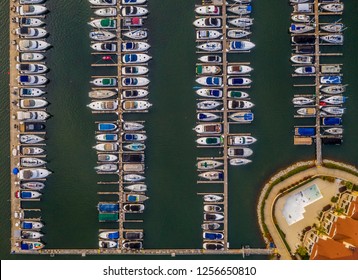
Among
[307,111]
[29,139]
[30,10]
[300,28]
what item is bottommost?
[29,139]

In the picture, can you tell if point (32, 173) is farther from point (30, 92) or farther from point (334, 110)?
point (334, 110)

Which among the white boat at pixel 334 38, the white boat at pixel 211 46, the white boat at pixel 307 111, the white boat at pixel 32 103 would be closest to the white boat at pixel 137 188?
the white boat at pixel 32 103

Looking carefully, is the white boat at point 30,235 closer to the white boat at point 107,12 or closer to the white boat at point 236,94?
the white boat at point 107,12

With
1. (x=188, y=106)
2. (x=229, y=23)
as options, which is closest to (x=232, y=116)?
(x=188, y=106)

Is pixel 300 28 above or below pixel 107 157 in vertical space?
above

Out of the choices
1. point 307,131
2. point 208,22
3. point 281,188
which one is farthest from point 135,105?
point 307,131
